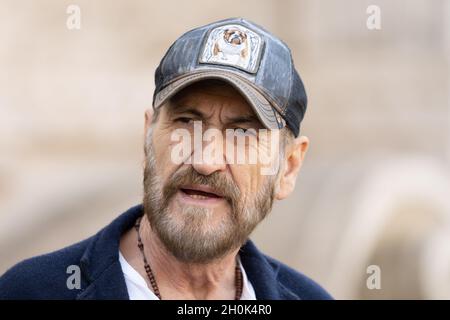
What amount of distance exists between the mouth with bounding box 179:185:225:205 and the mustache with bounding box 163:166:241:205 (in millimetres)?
11

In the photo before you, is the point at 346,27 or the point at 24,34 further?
the point at 346,27

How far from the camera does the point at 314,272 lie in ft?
18.3

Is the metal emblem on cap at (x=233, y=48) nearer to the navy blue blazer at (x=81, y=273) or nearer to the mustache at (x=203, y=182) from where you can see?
the mustache at (x=203, y=182)

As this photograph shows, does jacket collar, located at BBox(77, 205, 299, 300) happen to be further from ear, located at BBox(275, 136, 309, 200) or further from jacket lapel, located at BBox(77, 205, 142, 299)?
ear, located at BBox(275, 136, 309, 200)

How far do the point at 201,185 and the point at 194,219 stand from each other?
9cm

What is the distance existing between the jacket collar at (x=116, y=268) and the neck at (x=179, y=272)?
0.07 metres

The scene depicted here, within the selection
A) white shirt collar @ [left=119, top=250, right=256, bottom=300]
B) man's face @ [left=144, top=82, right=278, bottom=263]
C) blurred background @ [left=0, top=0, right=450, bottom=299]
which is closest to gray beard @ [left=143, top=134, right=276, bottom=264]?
man's face @ [left=144, top=82, right=278, bottom=263]

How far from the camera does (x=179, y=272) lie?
2465 millimetres

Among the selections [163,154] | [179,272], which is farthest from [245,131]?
[179,272]

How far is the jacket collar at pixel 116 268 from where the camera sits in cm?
230

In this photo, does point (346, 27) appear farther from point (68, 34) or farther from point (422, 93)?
point (68, 34)

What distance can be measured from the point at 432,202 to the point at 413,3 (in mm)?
3131

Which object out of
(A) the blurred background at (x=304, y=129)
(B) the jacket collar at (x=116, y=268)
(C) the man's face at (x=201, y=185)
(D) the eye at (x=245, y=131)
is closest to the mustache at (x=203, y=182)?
(C) the man's face at (x=201, y=185)

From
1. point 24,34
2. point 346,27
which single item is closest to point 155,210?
point 24,34
